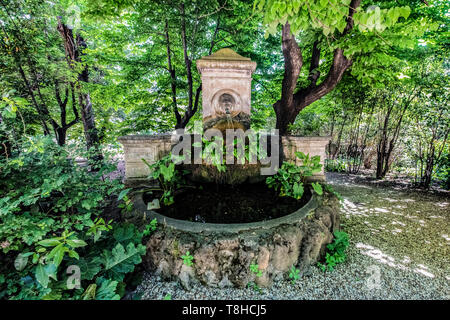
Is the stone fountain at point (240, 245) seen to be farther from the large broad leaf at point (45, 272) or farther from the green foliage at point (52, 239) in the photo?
the large broad leaf at point (45, 272)

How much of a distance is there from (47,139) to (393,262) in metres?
4.54

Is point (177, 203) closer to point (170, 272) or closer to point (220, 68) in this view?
point (170, 272)

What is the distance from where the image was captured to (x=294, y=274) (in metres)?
2.18

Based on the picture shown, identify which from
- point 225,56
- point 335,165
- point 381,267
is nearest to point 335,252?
point 381,267

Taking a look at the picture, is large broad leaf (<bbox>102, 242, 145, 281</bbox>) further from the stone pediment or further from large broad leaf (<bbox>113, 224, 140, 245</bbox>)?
the stone pediment

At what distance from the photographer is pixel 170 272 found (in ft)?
6.87

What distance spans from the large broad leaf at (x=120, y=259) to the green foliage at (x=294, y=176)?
2300mm

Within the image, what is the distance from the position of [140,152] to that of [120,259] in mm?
1984

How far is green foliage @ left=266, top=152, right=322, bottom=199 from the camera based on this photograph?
306 cm

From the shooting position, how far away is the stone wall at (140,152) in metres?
3.37

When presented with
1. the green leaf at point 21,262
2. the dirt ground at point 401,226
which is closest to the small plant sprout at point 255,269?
the dirt ground at point 401,226

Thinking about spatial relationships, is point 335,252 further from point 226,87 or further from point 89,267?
point 226,87

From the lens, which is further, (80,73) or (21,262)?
(80,73)
